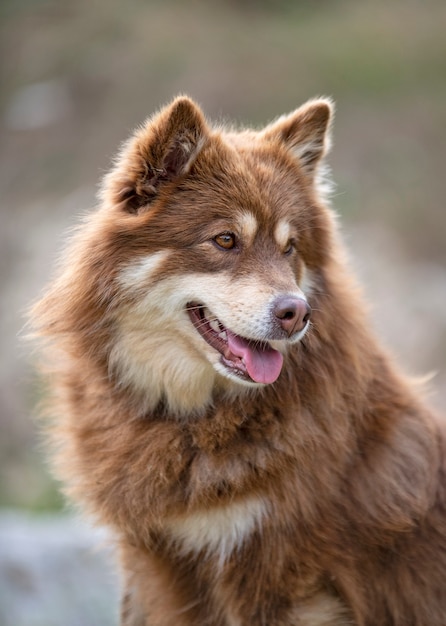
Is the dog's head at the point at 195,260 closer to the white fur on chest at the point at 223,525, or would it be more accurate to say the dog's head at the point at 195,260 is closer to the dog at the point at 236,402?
the dog at the point at 236,402

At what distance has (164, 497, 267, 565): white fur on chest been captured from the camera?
4.33 metres

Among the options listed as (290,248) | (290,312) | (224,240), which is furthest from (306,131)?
(290,312)

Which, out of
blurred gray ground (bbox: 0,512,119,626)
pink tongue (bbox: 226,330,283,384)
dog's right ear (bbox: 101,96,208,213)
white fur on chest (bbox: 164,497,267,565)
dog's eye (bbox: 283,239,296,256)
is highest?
dog's right ear (bbox: 101,96,208,213)

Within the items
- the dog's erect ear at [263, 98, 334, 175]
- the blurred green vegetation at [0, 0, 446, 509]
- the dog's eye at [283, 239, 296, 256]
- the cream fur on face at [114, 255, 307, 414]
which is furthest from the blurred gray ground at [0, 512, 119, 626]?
the blurred green vegetation at [0, 0, 446, 509]

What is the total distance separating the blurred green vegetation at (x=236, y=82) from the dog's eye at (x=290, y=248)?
313 inches

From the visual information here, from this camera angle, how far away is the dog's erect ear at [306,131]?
4652mm

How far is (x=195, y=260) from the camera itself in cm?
421

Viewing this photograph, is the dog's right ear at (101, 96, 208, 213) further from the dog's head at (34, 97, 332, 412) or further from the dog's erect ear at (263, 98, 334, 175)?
the dog's erect ear at (263, 98, 334, 175)

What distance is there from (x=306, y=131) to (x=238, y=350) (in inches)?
47.3

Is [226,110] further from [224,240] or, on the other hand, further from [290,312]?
[290,312]

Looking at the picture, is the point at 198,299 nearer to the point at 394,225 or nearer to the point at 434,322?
the point at 434,322

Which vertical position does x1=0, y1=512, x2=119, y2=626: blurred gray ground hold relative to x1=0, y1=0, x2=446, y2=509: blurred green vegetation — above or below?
below

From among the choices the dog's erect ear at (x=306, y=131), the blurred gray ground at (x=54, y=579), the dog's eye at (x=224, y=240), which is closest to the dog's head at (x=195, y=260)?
the dog's eye at (x=224, y=240)

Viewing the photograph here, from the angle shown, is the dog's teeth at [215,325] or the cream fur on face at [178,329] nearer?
the cream fur on face at [178,329]
